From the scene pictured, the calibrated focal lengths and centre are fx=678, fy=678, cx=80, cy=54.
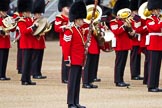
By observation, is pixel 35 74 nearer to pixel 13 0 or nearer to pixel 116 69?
pixel 116 69

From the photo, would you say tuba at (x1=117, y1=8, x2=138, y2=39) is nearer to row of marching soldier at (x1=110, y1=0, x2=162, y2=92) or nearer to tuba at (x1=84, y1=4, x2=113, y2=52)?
row of marching soldier at (x1=110, y1=0, x2=162, y2=92)

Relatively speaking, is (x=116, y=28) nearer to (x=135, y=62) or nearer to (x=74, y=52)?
(x=135, y=62)

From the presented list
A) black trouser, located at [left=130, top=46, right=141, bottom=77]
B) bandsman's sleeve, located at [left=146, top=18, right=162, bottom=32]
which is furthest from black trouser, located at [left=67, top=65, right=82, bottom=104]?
black trouser, located at [left=130, top=46, right=141, bottom=77]

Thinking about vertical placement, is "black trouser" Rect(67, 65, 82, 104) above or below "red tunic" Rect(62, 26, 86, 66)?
below

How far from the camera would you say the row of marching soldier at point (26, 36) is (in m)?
11.9

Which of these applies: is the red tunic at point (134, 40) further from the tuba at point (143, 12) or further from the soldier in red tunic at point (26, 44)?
the soldier in red tunic at point (26, 44)

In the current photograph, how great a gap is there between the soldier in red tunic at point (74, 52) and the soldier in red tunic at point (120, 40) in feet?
8.00

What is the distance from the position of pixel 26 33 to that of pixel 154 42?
2291mm

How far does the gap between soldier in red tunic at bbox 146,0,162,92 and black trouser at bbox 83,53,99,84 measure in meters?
1.11

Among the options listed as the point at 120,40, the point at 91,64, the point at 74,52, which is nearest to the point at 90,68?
the point at 91,64

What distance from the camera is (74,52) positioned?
9.57 m

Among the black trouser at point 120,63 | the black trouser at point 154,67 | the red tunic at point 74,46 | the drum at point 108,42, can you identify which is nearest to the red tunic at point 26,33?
the drum at point 108,42

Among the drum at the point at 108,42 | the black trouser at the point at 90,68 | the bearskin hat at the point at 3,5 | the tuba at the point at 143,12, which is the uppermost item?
the bearskin hat at the point at 3,5

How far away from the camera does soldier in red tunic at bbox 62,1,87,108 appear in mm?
9453
